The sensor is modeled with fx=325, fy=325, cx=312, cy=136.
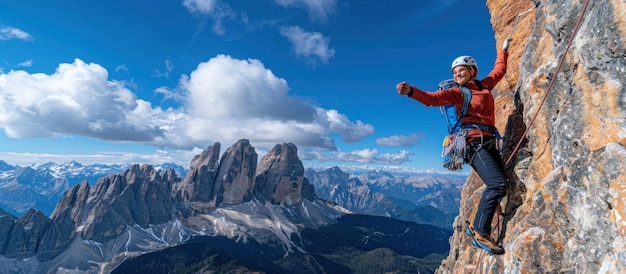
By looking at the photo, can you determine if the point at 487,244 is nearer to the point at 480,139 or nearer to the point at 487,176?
the point at 487,176

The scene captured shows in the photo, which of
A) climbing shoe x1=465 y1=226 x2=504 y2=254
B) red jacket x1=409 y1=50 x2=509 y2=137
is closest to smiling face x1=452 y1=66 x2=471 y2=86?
red jacket x1=409 y1=50 x2=509 y2=137

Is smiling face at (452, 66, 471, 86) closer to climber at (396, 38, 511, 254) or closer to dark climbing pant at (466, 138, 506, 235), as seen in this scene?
climber at (396, 38, 511, 254)

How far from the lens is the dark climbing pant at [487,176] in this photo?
814 centimetres

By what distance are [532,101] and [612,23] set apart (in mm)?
2911

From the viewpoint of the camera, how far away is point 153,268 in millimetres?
194000

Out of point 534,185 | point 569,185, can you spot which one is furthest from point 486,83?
point 569,185

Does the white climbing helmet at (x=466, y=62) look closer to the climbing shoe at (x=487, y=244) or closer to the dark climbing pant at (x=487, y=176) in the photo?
the dark climbing pant at (x=487, y=176)

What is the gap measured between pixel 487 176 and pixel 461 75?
2.93 meters

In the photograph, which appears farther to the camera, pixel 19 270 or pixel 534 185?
pixel 19 270

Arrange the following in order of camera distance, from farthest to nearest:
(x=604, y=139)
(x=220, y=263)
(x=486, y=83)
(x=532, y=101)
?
(x=220, y=263)
(x=486, y=83)
(x=532, y=101)
(x=604, y=139)

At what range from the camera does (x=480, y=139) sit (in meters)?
8.62

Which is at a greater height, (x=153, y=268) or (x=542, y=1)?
(x=542, y=1)

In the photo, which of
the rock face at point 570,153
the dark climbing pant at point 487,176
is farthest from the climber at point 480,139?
the rock face at point 570,153

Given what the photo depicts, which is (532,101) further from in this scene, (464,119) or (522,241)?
(522,241)
